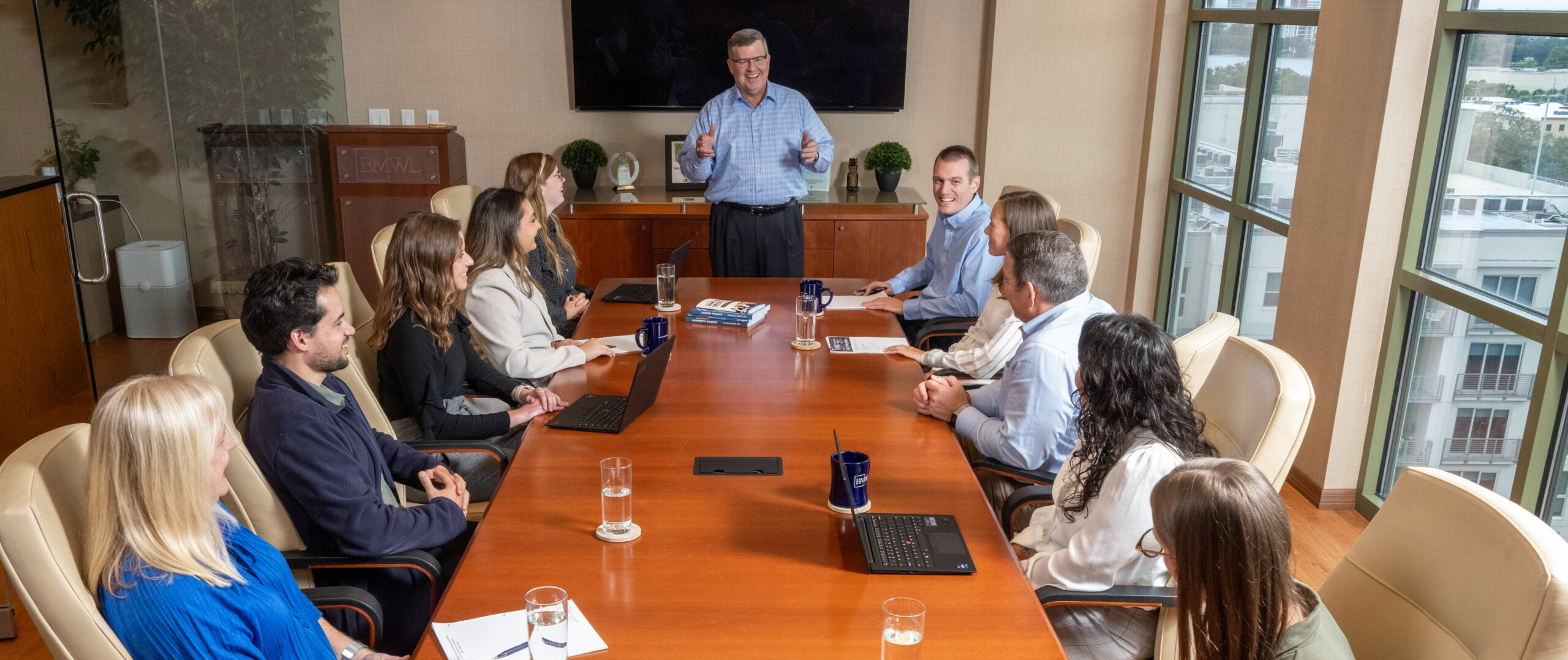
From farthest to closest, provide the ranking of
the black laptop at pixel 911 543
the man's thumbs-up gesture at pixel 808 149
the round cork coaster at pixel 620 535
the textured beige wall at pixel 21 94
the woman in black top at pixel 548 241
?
the textured beige wall at pixel 21 94, the man's thumbs-up gesture at pixel 808 149, the woman in black top at pixel 548 241, the round cork coaster at pixel 620 535, the black laptop at pixel 911 543

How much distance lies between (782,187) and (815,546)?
345cm

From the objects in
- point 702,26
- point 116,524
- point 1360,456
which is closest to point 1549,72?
point 1360,456

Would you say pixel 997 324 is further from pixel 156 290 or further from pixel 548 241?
pixel 156 290

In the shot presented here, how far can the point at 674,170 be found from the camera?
6352 millimetres

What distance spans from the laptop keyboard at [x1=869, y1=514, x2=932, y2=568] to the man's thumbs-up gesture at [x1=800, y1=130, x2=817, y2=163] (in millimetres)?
3310

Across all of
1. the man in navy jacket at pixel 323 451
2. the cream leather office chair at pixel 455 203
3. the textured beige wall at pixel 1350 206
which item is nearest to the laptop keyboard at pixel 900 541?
the man in navy jacket at pixel 323 451

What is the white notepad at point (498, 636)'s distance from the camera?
1.65 m

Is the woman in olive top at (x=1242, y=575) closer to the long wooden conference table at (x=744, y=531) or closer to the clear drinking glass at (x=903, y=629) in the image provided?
the long wooden conference table at (x=744, y=531)

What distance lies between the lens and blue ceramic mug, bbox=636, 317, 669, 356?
3.27 metres

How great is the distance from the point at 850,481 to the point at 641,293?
2195 mm

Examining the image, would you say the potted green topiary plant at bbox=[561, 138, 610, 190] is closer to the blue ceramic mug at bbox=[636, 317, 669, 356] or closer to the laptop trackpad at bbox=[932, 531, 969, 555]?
the blue ceramic mug at bbox=[636, 317, 669, 356]

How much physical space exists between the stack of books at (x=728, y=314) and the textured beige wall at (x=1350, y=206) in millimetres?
2113

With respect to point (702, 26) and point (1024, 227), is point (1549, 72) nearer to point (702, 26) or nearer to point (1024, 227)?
point (1024, 227)

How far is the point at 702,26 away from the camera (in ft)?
20.0
